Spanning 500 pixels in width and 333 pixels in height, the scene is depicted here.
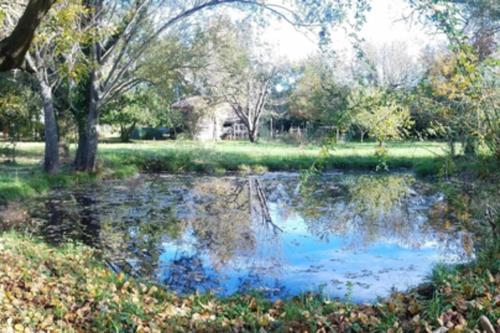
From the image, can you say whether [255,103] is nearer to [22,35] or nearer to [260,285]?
[260,285]

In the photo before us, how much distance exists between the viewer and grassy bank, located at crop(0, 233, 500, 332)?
4.21 m

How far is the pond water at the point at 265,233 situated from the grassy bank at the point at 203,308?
135 cm

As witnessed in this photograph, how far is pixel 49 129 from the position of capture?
16344 mm

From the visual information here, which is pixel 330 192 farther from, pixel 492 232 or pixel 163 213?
pixel 492 232

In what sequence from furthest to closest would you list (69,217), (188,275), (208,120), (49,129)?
(208,120), (49,129), (69,217), (188,275)

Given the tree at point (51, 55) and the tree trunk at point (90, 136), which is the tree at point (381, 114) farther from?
the tree trunk at point (90, 136)

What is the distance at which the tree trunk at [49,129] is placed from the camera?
16.1 m

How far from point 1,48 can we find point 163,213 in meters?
8.30

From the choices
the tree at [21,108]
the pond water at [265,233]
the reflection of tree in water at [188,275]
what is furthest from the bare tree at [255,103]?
the reflection of tree in water at [188,275]

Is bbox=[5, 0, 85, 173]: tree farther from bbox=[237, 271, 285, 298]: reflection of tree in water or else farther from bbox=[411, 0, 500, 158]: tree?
bbox=[411, 0, 500, 158]: tree

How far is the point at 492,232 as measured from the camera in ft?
20.8

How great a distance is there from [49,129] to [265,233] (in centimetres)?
892

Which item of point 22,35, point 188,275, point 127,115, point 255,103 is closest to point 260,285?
point 188,275

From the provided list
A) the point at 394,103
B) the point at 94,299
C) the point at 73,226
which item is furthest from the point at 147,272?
the point at 394,103
